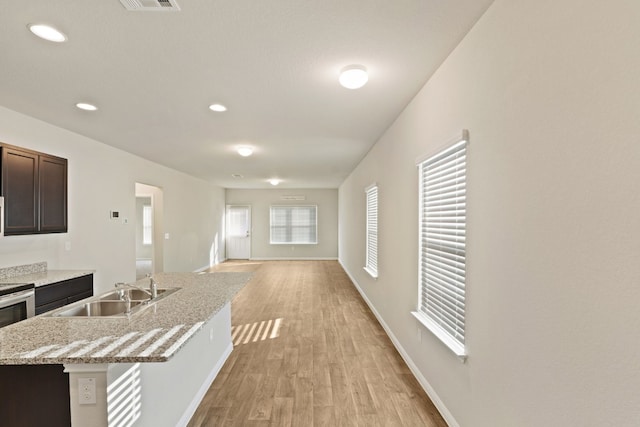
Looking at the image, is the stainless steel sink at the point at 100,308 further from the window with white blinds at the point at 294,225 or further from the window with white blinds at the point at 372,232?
the window with white blinds at the point at 294,225

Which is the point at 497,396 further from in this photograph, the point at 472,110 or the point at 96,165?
the point at 96,165

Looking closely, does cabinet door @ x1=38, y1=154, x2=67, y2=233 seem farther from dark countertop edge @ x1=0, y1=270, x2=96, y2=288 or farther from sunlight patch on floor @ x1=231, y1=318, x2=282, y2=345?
sunlight patch on floor @ x1=231, y1=318, x2=282, y2=345

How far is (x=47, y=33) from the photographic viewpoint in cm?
193

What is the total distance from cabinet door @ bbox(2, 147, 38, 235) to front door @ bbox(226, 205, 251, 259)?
801 centimetres

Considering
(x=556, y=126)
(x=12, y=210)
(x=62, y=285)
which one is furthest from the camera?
(x=62, y=285)

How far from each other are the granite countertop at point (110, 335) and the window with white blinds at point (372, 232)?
3.20 m

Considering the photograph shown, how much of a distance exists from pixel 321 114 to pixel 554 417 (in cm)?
300

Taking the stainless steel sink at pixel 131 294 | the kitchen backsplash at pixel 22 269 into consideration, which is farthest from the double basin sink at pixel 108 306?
the kitchen backsplash at pixel 22 269

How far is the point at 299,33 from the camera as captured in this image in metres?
1.94

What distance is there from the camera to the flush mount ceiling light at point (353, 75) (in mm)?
2348

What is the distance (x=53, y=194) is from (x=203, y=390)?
9.03ft

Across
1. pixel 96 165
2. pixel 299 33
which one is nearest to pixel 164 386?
pixel 299 33

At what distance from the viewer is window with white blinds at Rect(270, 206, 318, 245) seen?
447 inches

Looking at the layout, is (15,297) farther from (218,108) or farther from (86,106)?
(218,108)
